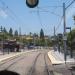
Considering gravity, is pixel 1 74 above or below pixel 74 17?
below

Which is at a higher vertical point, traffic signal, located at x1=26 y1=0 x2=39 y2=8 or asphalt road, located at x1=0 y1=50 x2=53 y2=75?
traffic signal, located at x1=26 y1=0 x2=39 y2=8

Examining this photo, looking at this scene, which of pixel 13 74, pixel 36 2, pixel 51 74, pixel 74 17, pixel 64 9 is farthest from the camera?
pixel 74 17

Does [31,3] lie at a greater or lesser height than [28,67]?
greater

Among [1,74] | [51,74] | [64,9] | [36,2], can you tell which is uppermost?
[64,9]

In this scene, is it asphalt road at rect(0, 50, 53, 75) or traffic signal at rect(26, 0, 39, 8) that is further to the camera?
asphalt road at rect(0, 50, 53, 75)

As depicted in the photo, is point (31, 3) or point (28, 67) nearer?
point (31, 3)

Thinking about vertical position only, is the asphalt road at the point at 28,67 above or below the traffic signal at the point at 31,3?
below

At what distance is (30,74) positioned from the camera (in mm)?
26438

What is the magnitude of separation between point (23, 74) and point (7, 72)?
21124 mm

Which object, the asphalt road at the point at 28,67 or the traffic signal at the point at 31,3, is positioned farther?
the asphalt road at the point at 28,67

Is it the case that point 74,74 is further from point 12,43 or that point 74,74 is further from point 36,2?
point 12,43

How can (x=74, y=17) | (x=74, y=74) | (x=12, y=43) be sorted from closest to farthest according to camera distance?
(x=74, y=74), (x=74, y=17), (x=12, y=43)

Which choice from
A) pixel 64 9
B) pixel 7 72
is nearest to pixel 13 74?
pixel 7 72

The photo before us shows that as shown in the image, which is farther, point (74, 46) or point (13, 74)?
point (74, 46)
